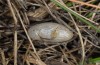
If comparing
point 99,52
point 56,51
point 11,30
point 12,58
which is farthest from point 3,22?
point 99,52

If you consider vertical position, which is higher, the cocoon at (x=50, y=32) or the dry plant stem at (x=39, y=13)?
the dry plant stem at (x=39, y=13)

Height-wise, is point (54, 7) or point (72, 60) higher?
point (54, 7)

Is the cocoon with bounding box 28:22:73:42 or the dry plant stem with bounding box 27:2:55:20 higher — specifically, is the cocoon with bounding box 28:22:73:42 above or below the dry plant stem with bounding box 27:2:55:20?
below

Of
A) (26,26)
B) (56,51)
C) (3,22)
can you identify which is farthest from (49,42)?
(3,22)

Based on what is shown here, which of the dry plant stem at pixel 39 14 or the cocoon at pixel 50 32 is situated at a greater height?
the dry plant stem at pixel 39 14

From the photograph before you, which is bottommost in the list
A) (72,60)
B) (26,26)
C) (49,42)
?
(72,60)

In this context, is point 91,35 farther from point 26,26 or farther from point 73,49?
point 26,26

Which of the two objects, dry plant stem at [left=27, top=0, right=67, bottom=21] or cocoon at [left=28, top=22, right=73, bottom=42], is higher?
dry plant stem at [left=27, top=0, right=67, bottom=21]

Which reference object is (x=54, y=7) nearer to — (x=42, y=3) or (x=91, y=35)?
(x=42, y=3)
